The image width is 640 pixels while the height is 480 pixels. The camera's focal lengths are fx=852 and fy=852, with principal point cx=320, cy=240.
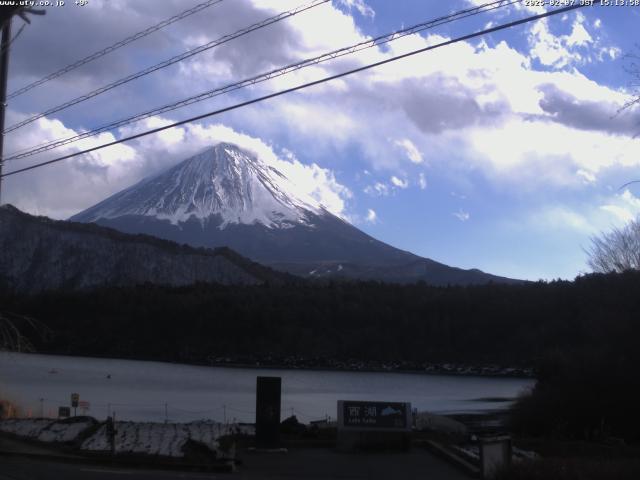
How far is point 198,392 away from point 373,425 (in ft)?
137

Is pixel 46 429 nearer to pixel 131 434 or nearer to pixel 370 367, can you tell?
pixel 131 434

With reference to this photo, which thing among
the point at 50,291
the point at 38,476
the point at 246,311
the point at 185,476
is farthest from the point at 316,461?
the point at 50,291

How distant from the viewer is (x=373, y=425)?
20.2m

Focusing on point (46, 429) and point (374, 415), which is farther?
point (46, 429)

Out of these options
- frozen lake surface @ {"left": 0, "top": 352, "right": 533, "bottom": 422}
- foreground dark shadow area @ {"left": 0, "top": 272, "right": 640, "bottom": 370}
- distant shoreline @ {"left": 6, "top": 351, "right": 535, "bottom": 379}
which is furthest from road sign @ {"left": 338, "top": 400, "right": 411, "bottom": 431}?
foreground dark shadow area @ {"left": 0, "top": 272, "right": 640, "bottom": 370}

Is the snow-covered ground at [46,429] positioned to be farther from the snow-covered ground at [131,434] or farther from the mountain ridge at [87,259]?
the mountain ridge at [87,259]

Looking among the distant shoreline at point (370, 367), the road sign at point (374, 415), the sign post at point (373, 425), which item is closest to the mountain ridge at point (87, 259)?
the distant shoreline at point (370, 367)

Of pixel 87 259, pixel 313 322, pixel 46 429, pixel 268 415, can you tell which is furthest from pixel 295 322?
pixel 268 415

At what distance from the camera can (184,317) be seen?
12406cm

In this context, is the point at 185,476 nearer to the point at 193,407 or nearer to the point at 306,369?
the point at 193,407

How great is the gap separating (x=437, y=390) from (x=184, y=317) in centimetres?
5483

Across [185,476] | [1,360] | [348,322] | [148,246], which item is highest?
[148,246]

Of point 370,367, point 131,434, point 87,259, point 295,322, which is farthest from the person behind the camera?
point 87,259

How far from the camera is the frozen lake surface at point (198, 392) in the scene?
43.4m
